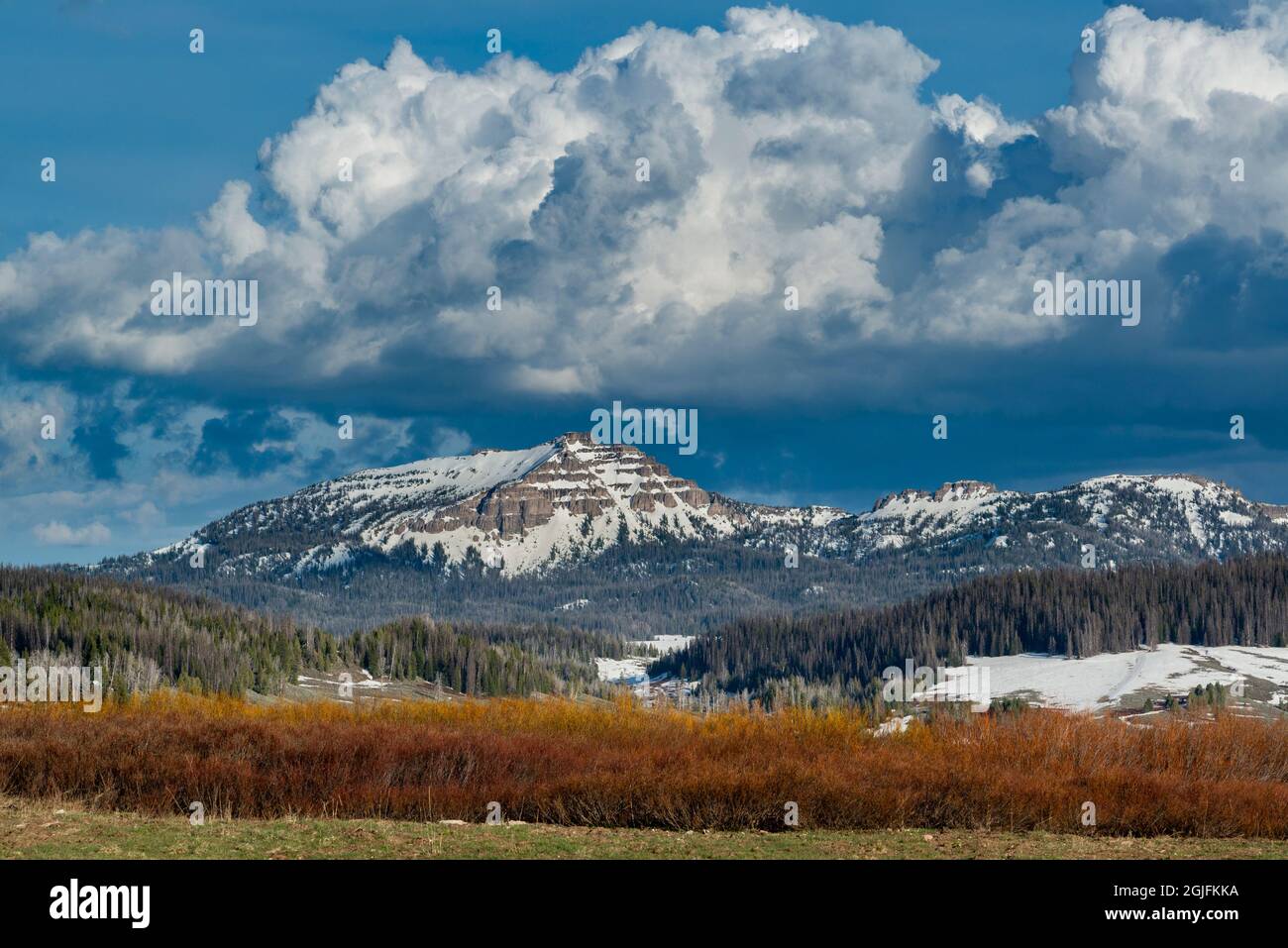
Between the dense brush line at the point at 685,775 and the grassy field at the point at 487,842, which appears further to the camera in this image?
the dense brush line at the point at 685,775

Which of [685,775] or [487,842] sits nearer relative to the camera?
[487,842]

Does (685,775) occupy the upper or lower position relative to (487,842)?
upper

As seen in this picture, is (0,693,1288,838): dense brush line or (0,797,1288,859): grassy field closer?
(0,797,1288,859): grassy field

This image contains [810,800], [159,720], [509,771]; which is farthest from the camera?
[159,720]
